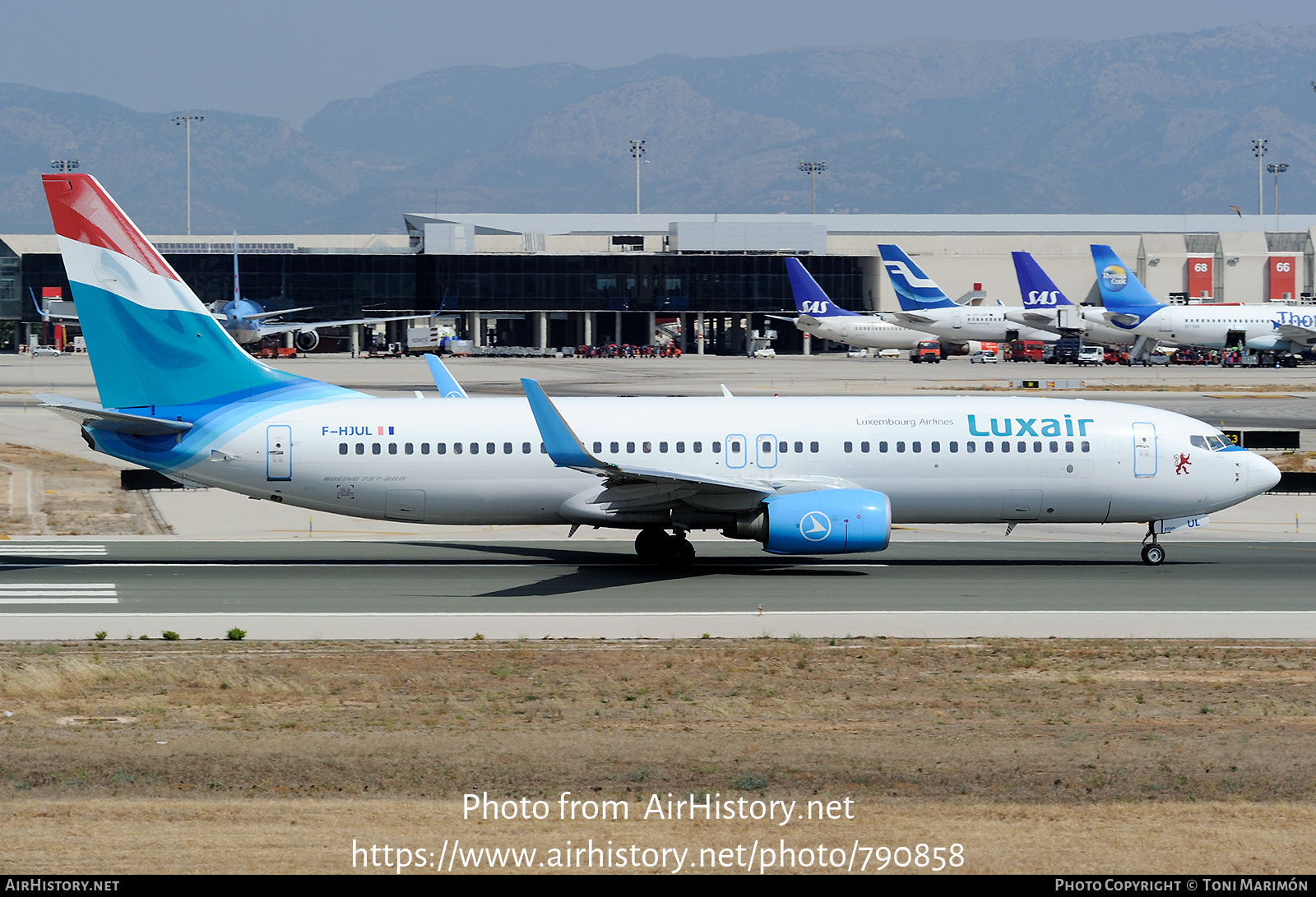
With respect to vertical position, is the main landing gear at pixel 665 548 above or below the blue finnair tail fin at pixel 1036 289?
below

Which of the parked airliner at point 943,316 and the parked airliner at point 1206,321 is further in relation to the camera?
the parked airliner at point 943,316

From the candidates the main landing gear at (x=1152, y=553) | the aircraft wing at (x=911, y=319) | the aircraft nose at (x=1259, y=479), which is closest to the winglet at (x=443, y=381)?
the main landing gear at (x=1152, y=553)

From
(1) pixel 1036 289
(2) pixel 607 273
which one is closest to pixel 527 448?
(1) pixel 1036 289

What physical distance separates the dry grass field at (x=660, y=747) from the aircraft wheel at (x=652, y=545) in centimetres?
900

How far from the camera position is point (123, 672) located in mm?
21969

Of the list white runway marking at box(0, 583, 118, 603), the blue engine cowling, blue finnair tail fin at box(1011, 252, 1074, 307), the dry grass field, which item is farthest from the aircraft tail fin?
blue finnair tail fin at box(1011, 252, 1074, 307)

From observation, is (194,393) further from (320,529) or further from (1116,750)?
(1116,750)

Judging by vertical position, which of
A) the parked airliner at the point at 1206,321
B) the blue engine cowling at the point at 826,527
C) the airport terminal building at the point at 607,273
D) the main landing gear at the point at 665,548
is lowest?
the main landing gear at the point at 665,548

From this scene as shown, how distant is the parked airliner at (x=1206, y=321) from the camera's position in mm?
123000

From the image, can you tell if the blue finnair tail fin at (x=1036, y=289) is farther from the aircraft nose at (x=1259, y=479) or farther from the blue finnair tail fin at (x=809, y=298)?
the aircraft nose at (x=1259, y=479)

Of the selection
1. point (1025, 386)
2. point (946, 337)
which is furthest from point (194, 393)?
point (946, 337)

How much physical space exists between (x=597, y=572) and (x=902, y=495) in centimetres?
736

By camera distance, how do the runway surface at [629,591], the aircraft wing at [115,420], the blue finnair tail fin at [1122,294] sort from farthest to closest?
the blue finnair tail fin at [1122,294]
the aircraft wing at [115,420]
the runway surface at [629,591]

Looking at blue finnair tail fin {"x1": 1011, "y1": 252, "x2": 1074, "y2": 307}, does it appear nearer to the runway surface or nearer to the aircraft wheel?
the runway surface
